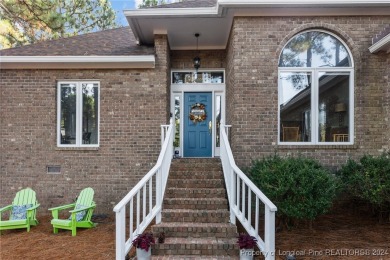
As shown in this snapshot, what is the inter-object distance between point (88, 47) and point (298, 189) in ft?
20.3

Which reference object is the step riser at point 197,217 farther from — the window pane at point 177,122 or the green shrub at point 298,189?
the window pane at point 177,122

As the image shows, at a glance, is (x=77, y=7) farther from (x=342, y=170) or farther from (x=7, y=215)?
(x=342, y=170)

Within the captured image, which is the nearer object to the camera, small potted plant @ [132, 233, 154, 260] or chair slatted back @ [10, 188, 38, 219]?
small potted plant @ [132, 233, 154, 260]

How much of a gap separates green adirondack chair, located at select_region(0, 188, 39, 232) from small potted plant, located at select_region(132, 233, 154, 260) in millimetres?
3276

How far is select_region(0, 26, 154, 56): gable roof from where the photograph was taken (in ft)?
25.0

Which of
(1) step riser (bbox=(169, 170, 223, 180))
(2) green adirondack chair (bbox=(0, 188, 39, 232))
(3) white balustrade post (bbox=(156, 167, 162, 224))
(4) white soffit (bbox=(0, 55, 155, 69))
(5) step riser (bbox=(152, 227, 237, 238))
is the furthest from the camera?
(4) white soffit (bbox=(0, 55, 155, 69))

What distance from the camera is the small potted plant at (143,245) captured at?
425cm

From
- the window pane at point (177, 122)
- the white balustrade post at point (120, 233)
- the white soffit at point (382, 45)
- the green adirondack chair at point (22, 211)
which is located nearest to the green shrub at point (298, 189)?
the white balustrade post at point (120, 233)

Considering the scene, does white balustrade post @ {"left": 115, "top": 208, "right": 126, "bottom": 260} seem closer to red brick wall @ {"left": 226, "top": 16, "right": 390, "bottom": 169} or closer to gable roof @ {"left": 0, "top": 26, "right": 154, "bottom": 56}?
red brick wall @ {"left": 226, "top": 16, "right": 390, "bottom": 169}

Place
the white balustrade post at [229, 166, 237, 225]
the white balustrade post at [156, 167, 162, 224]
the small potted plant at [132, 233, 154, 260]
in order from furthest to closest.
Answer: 1. the white balustrade post at [156, 167, 162, 224]
2. the white balustrade post at [229, 166, 237, 225]
3. the small potted plant at [132, 233, 154, 260]

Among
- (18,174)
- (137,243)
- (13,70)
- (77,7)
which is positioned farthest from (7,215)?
(77,7)

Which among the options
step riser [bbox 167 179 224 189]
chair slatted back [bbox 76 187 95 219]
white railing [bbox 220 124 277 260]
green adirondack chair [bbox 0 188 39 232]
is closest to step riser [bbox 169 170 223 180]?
step riser [bbox 167 179 224 189]

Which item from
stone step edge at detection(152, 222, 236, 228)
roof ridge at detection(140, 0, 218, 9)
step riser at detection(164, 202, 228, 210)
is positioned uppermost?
roof ridge at detection(140, 0, 218, 9)

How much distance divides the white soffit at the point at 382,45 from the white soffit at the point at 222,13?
31.4 inches
